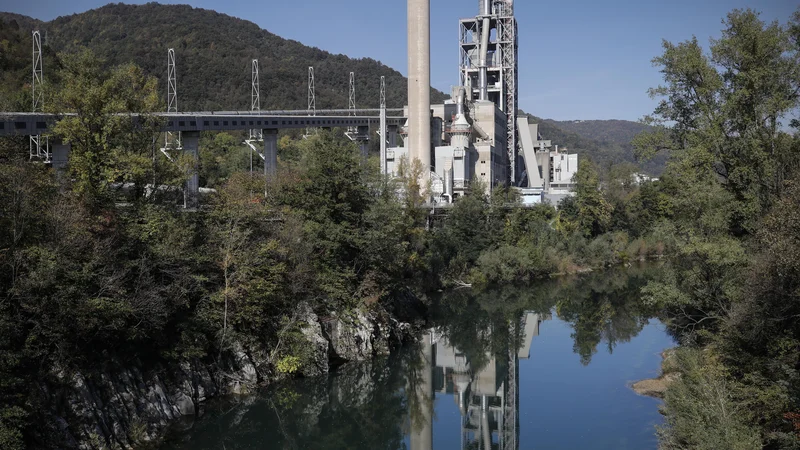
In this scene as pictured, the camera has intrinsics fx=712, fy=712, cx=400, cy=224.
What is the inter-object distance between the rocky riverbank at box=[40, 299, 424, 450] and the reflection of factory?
247cm

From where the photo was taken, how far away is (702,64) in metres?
18.1

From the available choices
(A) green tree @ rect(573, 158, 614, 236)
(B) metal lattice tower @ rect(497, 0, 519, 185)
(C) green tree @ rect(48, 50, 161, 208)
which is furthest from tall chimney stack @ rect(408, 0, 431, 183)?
(C) green tree @ rect(48, 50, 161, 208)

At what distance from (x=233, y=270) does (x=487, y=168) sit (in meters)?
44.3

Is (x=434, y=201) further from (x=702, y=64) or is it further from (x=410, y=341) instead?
(x=702, y=64)

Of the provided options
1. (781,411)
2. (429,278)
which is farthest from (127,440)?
(429,278)

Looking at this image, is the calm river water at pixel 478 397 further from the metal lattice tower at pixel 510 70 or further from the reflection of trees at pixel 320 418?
the metal lattice tower at pixel 510 70

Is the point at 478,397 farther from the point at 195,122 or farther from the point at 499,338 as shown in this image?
the point at 195,122

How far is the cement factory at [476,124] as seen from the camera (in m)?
54.3

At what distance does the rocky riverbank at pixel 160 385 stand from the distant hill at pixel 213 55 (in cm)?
5020

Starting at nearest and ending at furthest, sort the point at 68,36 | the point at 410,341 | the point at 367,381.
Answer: the point at 367,381 < the point at 410,341 < the point at 68,36

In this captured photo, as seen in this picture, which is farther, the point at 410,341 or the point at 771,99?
the point at 410,341

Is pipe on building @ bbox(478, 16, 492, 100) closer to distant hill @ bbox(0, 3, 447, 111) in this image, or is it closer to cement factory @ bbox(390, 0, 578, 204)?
cement factory @ bbox(390, 0, 578, 204)

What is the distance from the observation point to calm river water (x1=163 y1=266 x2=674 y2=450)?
17.8 metres

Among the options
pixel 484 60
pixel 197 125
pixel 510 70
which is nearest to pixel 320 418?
pixel 197 125
